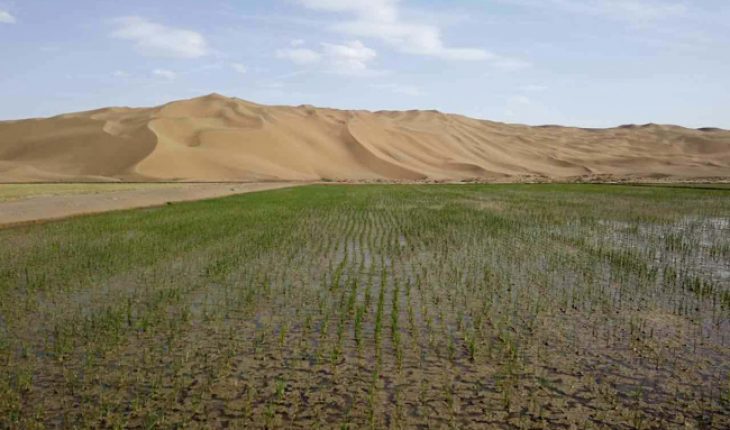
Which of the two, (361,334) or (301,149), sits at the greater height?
(301,149)

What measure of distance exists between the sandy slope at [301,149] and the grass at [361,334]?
5024cm

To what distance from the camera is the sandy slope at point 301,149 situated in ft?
213

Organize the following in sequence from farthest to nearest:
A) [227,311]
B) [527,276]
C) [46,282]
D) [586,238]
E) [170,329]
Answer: [586,238], [527,276], [46,282], [227,311], [170,329]

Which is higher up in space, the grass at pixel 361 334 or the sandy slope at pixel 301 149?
the sandy slope at pixel 301 149

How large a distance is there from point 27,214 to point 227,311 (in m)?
15.9

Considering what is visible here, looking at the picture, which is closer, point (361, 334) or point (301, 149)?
point (361, 334)

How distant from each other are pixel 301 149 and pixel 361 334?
76.4 m

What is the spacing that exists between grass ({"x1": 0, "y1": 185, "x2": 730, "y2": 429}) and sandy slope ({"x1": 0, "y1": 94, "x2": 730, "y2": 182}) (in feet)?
165

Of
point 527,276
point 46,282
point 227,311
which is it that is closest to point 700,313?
point 527,276

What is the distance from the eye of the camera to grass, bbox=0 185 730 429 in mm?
4586

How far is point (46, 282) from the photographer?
29.9 ft

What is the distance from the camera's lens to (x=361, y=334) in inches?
257

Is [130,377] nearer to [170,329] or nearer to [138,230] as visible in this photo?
[170,329]

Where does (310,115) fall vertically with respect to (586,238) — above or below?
above
